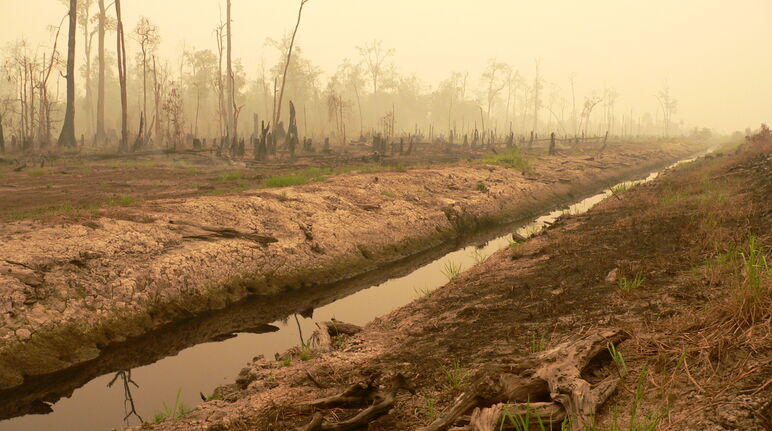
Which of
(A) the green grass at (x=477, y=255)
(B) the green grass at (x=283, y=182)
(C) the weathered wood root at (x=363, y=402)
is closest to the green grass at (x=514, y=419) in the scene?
(C) the weathered wood root at (x=363, y=402)

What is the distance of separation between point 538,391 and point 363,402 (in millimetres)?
1371

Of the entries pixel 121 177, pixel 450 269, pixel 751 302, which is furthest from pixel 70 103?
pixel 751 302

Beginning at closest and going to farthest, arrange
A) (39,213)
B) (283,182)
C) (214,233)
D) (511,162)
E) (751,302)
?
(751,302) < (39,213) < (214,233) < (283,182) < (511,162)

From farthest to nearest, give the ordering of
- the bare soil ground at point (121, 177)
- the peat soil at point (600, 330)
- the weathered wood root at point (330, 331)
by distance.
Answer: the bare soil ground at point (121, 177)
the weathered wood root at point (330, 331)
the peat soil at point (600, 330)

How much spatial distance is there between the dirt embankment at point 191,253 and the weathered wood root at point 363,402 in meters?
4.32

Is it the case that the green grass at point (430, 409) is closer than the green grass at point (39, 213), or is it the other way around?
the green grass at point (430, 409)

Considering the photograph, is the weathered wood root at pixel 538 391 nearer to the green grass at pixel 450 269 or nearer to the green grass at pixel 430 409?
the green grass at pixel 430 409

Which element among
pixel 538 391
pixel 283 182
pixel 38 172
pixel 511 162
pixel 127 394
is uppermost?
pixel 511 162

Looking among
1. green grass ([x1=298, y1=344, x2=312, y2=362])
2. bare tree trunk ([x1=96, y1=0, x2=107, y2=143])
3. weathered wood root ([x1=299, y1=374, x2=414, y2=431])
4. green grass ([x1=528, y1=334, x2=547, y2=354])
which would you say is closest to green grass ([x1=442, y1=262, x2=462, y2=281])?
green grass ([x1=298, y1=344, x2=312, y2=362])

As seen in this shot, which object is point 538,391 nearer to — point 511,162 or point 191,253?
point 191,253

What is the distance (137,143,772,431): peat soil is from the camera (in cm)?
314

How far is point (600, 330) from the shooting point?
443 cm

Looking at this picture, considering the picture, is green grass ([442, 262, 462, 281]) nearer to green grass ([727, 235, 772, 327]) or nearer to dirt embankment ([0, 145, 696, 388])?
dirt embankment ([0, 145, 696, 388])

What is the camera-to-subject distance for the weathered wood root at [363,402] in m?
3.63
